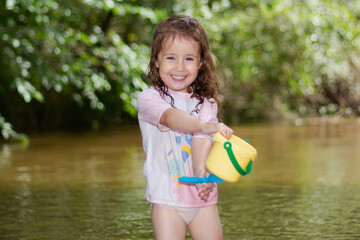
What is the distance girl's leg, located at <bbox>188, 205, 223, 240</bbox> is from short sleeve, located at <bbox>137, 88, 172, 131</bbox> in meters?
0.43

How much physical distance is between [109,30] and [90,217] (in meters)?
12.3

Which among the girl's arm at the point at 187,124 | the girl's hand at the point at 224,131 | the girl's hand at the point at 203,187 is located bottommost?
the girl's hand at the point at 203,187

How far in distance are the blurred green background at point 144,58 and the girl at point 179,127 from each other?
693cm

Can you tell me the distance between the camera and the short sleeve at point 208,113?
3604 millimetres

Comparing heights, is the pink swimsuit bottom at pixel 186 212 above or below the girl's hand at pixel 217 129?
below

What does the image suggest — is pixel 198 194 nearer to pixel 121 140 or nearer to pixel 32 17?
pixel 32 17

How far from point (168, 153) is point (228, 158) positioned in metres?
0.39

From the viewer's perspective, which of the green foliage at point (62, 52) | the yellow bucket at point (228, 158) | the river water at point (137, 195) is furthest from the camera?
the green foliage at point (62, 52)

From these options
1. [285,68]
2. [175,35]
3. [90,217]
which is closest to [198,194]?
[175,35]

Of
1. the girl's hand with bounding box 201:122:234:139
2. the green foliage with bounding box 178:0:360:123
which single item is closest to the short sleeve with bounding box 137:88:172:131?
the girl's hand with bounding box 201:122:234:139

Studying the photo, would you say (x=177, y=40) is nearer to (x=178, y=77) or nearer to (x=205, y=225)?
(x=178, y=77)

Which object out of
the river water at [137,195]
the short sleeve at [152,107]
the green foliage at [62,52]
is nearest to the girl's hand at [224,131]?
the short sleeve at [152,107]

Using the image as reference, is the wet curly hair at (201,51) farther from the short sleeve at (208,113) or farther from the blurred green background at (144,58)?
the blurred green background at (144,58)

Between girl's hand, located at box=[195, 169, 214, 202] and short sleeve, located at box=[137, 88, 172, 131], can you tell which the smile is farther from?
girl's hand, located at box=[195, 169, 214, 202]
